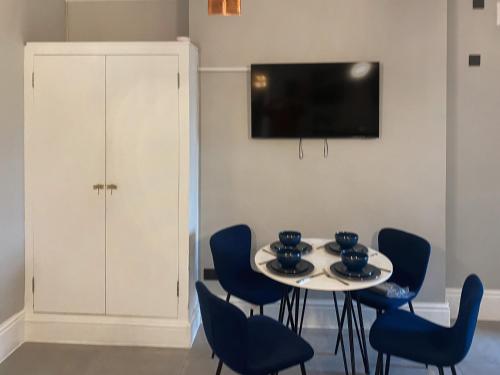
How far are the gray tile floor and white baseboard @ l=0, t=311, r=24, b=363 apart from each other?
0.05m

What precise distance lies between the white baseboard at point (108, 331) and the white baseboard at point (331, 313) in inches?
29.4

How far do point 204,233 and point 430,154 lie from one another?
6.14ft

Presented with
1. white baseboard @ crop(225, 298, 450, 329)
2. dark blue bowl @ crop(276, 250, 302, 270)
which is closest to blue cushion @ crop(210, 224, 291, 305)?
dark blue bowl @ crop(276, 250, 302, 270)

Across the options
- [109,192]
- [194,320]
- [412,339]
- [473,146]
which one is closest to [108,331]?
[194,320]

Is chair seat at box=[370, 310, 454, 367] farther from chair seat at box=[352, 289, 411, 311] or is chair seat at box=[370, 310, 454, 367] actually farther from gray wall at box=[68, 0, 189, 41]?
gray wall at box=[68, 0, 189, 41]

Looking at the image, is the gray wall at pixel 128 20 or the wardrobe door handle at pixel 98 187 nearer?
the wardrobe door handle at pixel 98 187

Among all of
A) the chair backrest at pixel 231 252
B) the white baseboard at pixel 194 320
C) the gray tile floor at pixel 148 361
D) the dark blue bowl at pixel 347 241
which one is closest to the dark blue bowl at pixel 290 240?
the dark blue bowl at pixel 347 241

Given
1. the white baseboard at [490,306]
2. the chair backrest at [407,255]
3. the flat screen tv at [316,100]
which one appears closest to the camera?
the chair backrest at [407,255]

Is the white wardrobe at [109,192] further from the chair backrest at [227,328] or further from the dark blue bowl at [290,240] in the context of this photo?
the chair backrest at [227,328]

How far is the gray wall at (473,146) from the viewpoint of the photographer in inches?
122

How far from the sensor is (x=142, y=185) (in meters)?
2.76

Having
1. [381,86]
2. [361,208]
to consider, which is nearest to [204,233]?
[361,208]

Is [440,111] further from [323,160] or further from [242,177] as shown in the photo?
[242,177]

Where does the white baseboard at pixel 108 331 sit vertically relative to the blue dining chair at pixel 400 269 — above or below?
below
